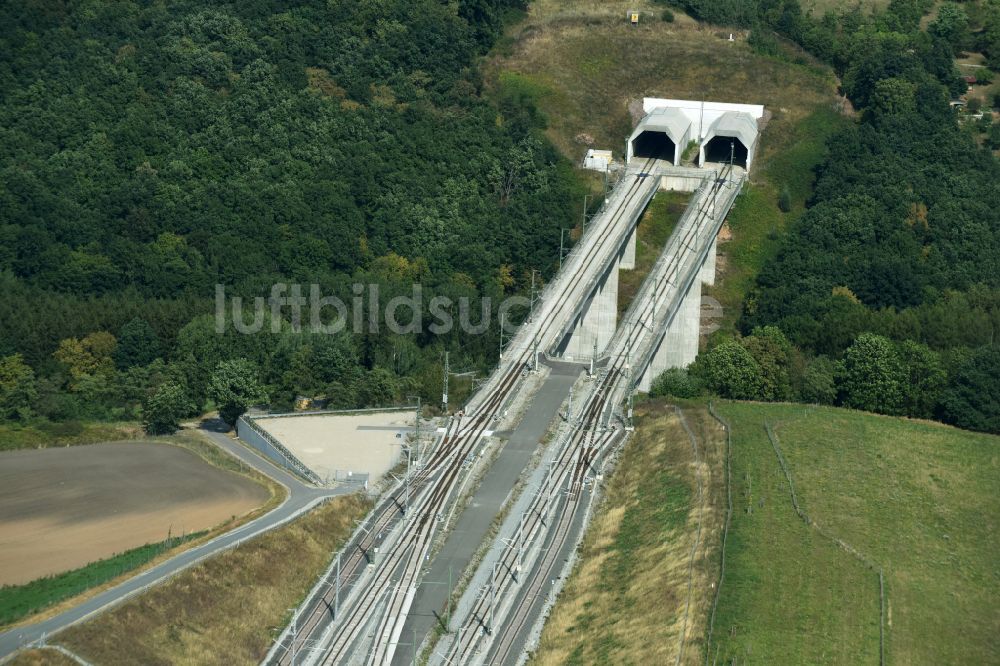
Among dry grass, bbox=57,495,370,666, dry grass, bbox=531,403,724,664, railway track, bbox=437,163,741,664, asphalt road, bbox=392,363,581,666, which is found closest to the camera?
dry grass, bbox=57,495,370,666

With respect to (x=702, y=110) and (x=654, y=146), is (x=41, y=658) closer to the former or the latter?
(x=654, y=146)

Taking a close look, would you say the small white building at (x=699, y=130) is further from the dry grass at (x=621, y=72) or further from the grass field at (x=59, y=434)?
the grass field at (x=59, y=434)

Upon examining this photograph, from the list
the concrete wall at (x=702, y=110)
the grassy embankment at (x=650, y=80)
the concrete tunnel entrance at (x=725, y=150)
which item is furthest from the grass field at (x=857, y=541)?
the concrete wall at (x=702, y=110)

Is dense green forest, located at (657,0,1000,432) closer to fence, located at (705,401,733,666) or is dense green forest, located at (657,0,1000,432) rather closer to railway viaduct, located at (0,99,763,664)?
railway viaduct, located at (0,99,763,664)


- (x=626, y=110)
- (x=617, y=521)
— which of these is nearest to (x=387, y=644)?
(x=617, y=521)

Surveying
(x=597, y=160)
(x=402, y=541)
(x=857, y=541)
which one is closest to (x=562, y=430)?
(x=402, y=541)

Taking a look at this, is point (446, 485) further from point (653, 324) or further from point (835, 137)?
point (835, 137)

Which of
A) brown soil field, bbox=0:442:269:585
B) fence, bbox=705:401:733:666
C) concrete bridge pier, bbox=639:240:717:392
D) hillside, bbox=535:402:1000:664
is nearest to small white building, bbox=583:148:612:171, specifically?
concrete bridge pier, bbox=639:240:717:392
